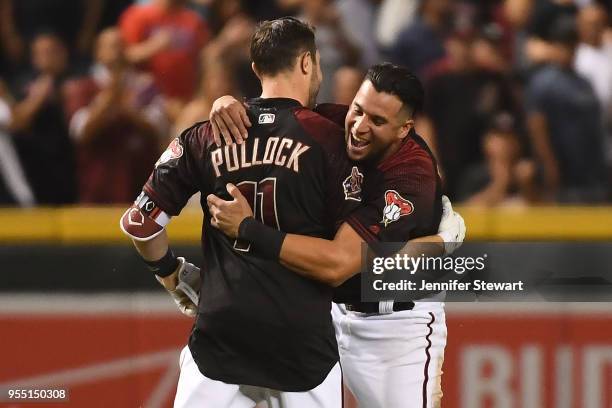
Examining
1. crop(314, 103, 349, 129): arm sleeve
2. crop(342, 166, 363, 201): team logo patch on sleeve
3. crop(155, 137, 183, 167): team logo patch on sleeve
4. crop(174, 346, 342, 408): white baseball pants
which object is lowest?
crop(174, 346, 342, 408): white baseball pants

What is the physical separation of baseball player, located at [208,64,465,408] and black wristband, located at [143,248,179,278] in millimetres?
452

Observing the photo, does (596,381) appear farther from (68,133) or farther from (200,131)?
(68,133)

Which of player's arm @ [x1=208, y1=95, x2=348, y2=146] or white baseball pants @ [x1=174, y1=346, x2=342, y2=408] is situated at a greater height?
player's arm @ [x1=208, y1=95, x2=348, y2=146]

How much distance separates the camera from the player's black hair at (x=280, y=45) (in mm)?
4102

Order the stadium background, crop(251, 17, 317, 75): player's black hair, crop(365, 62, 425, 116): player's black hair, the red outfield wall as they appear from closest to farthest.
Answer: crop(251, 17, 317, 75): player's black hair, crop(365, 62, 425, 116): player's black hair, the red outfield wall, the stadium background

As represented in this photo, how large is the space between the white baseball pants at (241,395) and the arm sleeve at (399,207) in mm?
529

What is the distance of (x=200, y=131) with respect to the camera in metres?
4.21

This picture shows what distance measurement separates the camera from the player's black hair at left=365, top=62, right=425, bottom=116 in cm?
422

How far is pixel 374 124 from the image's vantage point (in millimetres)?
4195

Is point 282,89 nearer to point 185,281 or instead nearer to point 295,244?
point 295,244

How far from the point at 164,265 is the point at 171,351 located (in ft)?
4.55

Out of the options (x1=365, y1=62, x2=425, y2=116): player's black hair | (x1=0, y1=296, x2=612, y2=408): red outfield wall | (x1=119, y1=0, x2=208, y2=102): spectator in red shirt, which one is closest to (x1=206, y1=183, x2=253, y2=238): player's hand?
(x1=365, y1=62, x2=425, y2=116): player's black hair

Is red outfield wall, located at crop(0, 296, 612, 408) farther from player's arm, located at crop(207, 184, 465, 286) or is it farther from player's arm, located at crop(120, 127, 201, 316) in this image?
player's arm, located at crop(207, 184, 465, 286)

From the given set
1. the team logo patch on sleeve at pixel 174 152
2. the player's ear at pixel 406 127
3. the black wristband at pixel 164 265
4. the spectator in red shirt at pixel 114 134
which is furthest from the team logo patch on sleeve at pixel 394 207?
the spectator in red shirt at pixel 114 134
